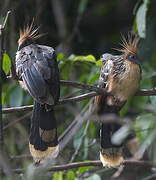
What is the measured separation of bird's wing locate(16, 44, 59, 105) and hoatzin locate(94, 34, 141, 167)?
344mm

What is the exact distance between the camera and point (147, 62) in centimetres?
502

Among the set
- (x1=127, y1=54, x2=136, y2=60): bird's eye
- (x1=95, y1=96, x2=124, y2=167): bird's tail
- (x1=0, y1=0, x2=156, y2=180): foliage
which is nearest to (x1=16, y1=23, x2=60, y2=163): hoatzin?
(x1=0, y1=0, x2=156, y2=180): foliage

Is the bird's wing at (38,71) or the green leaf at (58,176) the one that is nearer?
the bird's wing at (38,71)

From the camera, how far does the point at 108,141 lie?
12.3ft

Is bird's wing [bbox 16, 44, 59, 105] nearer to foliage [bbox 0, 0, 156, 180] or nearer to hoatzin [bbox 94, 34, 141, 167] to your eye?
foliage [bbox 0, 0, 156, 180]

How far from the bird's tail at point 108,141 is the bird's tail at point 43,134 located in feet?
1.06

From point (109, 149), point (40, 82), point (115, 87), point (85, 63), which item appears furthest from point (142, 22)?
point (40, 82)

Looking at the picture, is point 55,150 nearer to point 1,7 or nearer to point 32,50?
point 32,50

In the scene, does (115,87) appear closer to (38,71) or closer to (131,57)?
(131,57)

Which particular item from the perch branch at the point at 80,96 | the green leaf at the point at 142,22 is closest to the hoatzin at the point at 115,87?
the perch branch at the point at 80,96

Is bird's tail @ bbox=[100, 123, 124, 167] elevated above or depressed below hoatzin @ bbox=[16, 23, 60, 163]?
below

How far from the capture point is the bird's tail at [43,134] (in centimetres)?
355

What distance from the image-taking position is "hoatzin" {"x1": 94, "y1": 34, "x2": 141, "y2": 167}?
343 cm

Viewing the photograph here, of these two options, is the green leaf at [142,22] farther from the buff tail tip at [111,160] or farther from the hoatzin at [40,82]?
the buff tail tip at [111,160]
